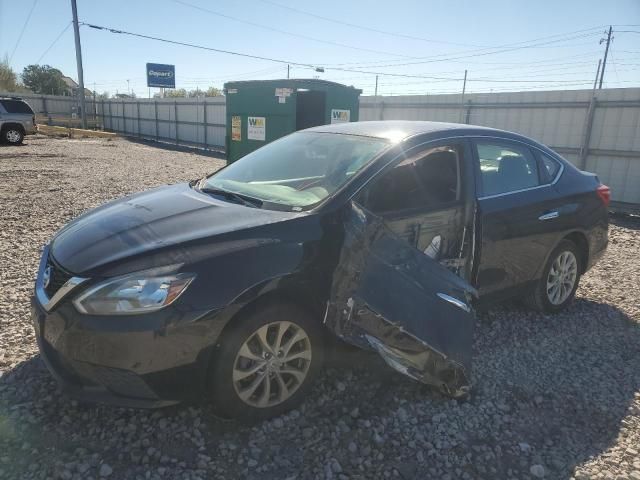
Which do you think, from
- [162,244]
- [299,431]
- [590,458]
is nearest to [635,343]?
[590,458]

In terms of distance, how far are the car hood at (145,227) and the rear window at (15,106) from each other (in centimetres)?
1916

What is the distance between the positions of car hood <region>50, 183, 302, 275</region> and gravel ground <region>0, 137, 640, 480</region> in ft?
2.84

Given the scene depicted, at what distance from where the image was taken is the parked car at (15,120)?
18547 mm

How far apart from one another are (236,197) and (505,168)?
2.14 meters

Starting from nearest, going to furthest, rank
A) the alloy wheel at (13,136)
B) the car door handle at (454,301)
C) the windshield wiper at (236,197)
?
the car door handle at (454,301)
the windshield wiper at (236,197)
the alloy wheel at (13,136)

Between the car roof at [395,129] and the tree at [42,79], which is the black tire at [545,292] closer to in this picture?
the car roof at [395,129]

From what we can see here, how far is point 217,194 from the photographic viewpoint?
324 centimetres

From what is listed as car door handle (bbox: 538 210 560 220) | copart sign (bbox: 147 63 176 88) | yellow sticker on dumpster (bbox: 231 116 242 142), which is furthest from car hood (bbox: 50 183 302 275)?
copart sign (bbox: 147 63 176 88)

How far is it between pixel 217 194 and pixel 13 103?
64.5 ft

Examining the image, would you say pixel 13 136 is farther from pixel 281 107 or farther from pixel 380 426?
pixel 380 426

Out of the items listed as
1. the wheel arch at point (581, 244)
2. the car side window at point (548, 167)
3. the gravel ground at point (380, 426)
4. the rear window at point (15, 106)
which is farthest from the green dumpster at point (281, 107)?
the rear window at point (15, 106)

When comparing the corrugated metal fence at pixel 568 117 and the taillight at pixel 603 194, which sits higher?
the corrugated metal fence at pixel 568 117

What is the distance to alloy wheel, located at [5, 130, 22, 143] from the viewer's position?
1923cm

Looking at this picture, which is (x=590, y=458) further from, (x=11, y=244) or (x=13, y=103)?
(x=13, y=103)
